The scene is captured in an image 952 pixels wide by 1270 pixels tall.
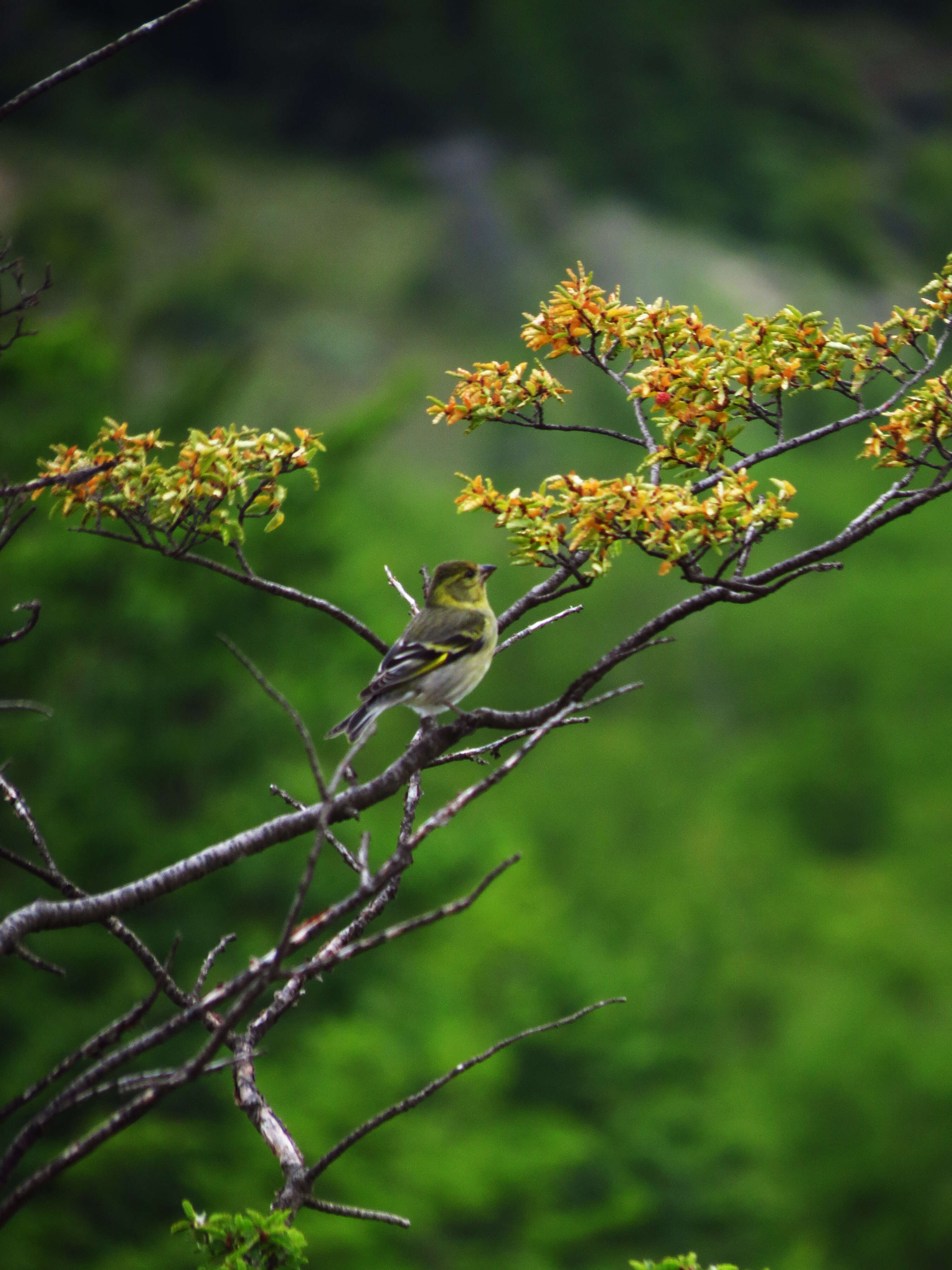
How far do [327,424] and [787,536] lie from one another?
31.3 metres

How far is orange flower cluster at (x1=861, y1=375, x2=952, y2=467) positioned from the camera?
13.8ft

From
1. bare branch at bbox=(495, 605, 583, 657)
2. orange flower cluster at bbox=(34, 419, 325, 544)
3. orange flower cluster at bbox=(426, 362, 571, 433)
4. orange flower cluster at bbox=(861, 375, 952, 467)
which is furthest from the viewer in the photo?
orange flower cluster at bbox=(426, 362, 571, 433)

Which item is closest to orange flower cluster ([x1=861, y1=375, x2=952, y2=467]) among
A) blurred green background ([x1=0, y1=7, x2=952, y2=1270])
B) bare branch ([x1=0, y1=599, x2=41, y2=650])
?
bare branch ([x1=0, y1=599, x2=41, y2=650])

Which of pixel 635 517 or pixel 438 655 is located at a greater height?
pixel 438 655

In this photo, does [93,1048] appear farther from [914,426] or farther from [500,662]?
[500,662]

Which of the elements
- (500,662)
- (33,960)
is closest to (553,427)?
(33,960)

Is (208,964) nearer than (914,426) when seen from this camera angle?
Yes

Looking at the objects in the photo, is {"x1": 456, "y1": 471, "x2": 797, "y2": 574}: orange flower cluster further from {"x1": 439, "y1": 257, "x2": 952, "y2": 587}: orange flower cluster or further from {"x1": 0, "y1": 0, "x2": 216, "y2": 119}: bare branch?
{"x1": 0, "y1": 0, "x2": 216, "y2": 119}: bare branch

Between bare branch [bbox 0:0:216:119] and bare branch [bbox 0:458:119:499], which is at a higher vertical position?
bare branch [bbox 0:0:216:119]

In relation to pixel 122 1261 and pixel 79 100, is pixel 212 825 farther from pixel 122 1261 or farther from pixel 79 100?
pixel 79 100

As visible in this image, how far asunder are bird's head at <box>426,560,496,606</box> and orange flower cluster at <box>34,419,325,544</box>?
5.14 ft

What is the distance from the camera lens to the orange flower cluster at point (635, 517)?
370 cm

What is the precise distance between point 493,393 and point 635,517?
1.25m

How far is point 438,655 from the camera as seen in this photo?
5312 mm
